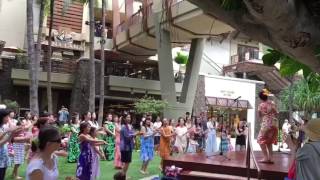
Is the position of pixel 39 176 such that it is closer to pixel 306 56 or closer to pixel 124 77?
pixel 306 56

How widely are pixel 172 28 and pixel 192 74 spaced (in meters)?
4.83

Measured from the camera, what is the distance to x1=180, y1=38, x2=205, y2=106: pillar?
25.0m

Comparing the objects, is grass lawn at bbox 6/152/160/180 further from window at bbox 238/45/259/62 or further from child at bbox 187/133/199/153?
window at bbox 238/45/259/62

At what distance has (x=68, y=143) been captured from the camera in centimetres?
1520

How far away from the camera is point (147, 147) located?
1423 cm

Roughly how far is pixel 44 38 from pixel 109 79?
4.36 m

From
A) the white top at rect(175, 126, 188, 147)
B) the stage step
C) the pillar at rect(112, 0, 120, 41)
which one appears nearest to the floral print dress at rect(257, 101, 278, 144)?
the stage step

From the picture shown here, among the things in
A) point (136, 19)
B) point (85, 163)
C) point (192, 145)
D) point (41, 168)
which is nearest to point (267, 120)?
point (85, 163)

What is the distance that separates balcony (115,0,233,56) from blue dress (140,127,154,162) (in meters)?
3.86

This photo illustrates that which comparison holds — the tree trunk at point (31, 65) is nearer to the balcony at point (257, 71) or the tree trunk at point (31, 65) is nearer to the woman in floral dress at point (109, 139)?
the woman in floral dress at point (109, 139)

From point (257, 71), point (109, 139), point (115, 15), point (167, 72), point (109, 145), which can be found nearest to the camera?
point (109, 139)

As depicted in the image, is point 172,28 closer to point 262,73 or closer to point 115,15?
point 115,15

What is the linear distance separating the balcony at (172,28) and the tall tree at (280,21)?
12.2m

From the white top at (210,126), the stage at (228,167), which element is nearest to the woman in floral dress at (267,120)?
the stage at (228,167)
